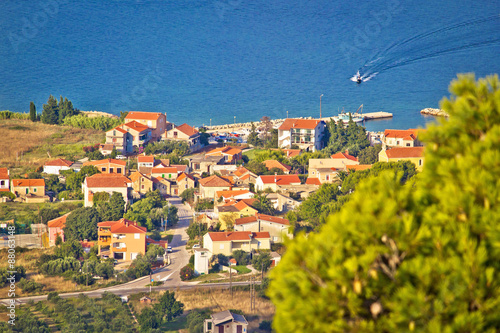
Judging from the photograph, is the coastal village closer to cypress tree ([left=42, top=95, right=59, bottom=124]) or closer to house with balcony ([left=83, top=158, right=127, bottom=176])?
house with balcony ([left=83, top=158, right=127, bottom=176])

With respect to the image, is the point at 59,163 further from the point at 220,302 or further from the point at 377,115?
the point at 377,115

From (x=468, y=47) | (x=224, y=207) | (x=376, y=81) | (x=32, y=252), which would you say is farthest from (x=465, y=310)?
(x=376, y=81)

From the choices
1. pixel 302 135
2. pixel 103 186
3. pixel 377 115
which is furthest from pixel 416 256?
pixel 377 115

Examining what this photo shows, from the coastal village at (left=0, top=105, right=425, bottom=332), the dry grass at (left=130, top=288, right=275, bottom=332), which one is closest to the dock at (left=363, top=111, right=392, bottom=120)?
the coastal village at (left=0, top=105, right=425, bottom=332)

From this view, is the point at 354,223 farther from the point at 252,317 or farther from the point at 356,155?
the point at 356,155

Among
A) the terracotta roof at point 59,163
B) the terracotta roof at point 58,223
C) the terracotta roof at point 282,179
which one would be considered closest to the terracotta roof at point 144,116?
the terracotta roof at point 59,163
